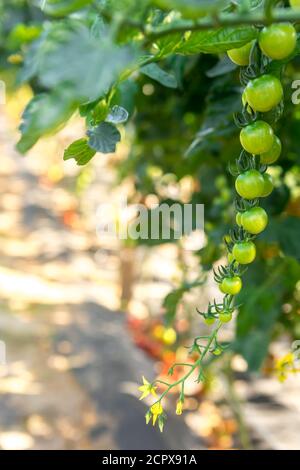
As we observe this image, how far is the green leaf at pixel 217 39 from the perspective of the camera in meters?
0.34

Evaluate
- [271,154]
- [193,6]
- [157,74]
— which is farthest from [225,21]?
[157,74]

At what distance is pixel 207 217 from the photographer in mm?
1094

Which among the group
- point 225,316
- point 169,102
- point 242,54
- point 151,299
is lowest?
point 225,316

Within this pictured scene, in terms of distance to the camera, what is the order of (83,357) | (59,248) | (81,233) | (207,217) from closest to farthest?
(207,217) < (83,357) < (59,248) < (81,233)

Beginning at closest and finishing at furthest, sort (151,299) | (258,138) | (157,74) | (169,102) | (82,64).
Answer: (82,64)
(258,138)
(157,74)
(169,102)
(151,299)

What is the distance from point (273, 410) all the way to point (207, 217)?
0.90m

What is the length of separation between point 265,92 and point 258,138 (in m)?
0.03

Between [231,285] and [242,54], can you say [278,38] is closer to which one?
[242,54]

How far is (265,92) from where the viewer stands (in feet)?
1.13

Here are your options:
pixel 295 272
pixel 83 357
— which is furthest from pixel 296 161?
pixel 83 357

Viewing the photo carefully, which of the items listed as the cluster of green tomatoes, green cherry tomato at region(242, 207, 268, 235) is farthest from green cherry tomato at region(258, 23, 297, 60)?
green cherry tomato at region(242, 207, 268, 235)

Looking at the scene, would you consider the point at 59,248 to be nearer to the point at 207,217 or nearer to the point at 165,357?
the point at 165,357

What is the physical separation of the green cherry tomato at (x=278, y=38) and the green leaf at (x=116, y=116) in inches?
5.1

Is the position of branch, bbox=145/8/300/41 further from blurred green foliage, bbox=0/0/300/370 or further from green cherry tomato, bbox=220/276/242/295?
green cherry tomato, bbox=220/276/242/295
